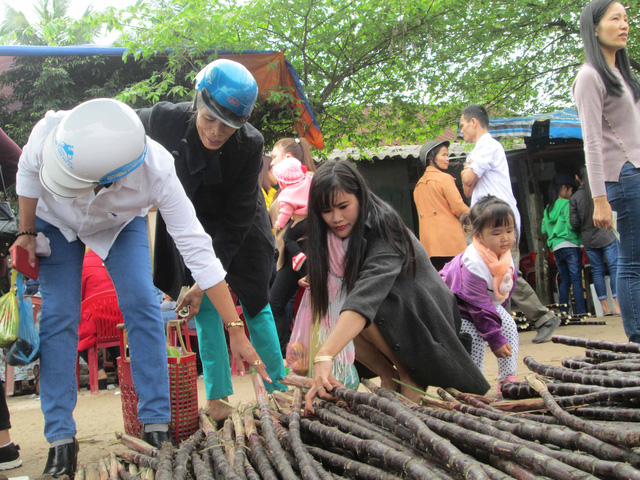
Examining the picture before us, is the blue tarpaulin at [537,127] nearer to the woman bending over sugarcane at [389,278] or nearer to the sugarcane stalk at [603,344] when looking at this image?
the woman bending over sugarcane at [389,278]

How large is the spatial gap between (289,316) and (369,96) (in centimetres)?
468

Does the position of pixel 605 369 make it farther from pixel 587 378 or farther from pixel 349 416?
pixel 349 416

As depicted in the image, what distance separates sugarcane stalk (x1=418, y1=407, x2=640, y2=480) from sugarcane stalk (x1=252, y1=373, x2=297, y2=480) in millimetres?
592

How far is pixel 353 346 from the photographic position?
3.17m

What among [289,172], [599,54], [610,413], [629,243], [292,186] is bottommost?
[610,413]

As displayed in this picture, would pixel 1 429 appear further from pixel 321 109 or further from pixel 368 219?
pixel 321 109

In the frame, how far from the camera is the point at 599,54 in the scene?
3584mm

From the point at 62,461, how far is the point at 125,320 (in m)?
0.63

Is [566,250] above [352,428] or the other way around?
above

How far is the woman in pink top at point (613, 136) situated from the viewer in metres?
3.36

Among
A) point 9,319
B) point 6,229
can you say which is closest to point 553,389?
point 9,319

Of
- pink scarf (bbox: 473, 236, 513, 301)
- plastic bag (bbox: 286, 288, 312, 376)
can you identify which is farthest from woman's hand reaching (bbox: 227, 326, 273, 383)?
pink scarf (bbox: 473, 236, 513, 301)

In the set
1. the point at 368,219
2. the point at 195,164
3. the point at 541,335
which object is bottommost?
the point at 541,335

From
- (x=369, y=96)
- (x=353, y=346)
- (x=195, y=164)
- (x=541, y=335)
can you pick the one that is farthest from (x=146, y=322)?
(x=369, y=96)
